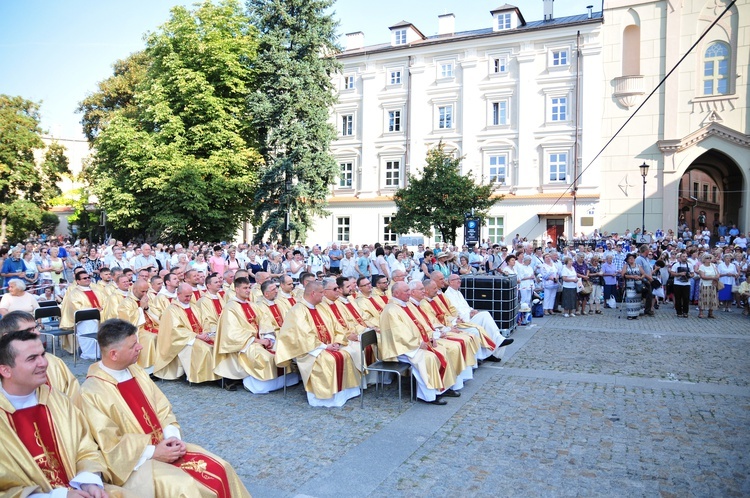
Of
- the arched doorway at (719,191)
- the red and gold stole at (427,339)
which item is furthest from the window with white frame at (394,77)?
the red and gold stole at (427,339)

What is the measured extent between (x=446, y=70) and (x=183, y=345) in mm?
31904

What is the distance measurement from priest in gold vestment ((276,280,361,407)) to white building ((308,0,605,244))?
78.0ft

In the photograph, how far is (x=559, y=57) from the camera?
33.6 m

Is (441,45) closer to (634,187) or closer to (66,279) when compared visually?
(634,187)

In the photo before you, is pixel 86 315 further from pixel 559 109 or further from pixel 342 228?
pixel 342 228

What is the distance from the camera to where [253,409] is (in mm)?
7293

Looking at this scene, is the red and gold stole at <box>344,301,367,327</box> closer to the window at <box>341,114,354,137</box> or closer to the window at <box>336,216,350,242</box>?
the window at <box>336,216,350,242</box>

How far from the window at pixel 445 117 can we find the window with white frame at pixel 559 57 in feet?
22.0

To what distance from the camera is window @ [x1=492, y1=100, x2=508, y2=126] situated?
116 feet

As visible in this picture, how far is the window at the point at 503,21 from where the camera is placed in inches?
1420

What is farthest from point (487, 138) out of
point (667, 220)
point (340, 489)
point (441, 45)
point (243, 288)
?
point (340, 489)

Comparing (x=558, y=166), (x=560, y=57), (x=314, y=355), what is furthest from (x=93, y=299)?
(x=560, y=57)

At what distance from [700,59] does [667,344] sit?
87.2ft

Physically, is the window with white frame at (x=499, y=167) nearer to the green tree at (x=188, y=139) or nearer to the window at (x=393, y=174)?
the window at (x=393, y=174)
